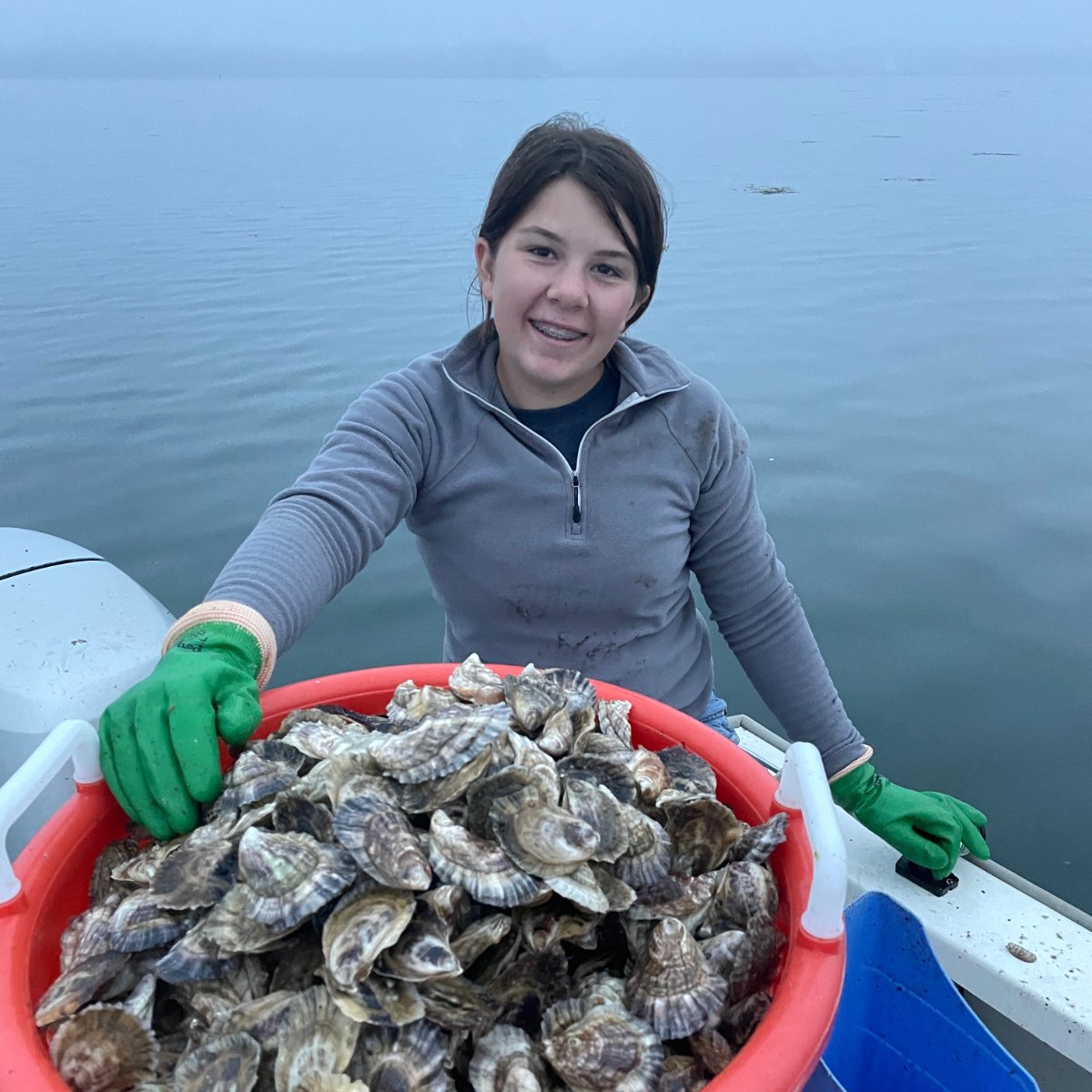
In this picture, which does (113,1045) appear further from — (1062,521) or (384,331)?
(384,331)

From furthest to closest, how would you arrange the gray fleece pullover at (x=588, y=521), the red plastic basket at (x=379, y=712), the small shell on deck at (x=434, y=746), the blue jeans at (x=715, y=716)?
the blue jeans at (x=715, y=716) < the gray fleece pullover at (x=588, y=521) < the small shell on deck at (x=434, y=746) < the red plastic basket at (x=379, y=712)

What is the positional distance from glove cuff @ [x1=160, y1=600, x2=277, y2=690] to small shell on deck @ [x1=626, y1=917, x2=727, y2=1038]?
2.64 ft

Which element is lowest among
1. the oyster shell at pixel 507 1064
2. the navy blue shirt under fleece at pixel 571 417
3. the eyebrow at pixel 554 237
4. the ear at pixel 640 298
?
the oyster shell at pixel 507 1064

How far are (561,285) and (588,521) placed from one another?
1.81 ft

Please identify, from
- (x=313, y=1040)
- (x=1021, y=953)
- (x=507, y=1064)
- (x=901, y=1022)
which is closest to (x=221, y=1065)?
(x=313, y=1040)

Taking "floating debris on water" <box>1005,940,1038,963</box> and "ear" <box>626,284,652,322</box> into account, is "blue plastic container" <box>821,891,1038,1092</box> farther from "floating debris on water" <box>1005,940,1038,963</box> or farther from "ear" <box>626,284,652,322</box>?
"ear" <box>626,284,652,322</box>

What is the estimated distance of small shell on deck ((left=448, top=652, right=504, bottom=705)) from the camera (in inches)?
63.4

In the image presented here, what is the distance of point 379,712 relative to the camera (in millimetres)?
1806

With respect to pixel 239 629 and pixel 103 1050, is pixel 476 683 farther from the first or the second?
pixel 103 1050

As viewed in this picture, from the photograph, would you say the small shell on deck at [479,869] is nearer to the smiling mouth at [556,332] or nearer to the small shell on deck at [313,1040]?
the small shell on deck at [313,1040]

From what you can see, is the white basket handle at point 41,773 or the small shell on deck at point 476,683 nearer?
the white basket handle at point 41,773

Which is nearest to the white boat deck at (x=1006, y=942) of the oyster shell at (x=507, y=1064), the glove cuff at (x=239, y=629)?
the oyster shell at (x=507, y=1064)

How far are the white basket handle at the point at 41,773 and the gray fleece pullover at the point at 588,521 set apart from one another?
2.19 feet

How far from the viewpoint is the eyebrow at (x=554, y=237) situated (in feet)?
6.49
